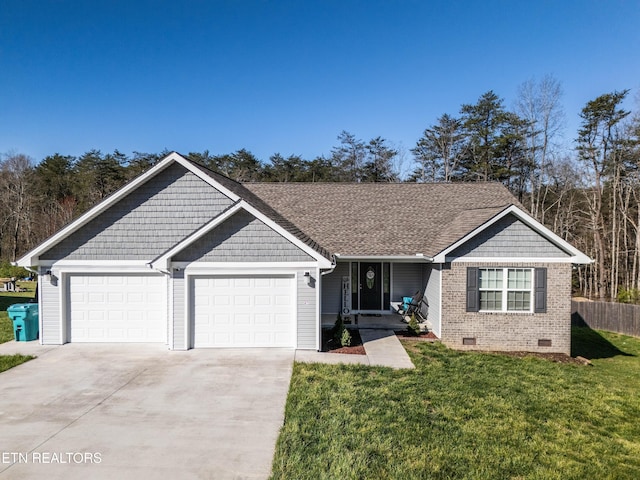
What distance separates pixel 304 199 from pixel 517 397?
11.7 m

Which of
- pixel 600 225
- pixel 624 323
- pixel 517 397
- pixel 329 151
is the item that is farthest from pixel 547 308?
pixel 329 151

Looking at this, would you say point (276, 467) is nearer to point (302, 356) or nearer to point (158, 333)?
point (302, 356)

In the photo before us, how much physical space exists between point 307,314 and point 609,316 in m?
15.4

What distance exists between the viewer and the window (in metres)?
11.1

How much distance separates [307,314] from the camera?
32.6 ft

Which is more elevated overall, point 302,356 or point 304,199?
point 304,199

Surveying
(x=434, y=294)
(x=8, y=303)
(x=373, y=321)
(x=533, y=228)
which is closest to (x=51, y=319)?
(x=373, y=321)

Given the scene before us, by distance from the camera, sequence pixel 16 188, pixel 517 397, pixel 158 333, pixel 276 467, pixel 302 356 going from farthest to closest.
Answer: pixel 16 188, pixel 158 333, pixel 302 356, pixel 517 397, pixel 276 467

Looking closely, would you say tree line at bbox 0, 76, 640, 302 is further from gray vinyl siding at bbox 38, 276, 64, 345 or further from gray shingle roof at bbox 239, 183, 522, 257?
gray vinyl siding at bbox 38, 276, 64, 345

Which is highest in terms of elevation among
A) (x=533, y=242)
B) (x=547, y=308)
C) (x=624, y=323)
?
(x=533, y=242)

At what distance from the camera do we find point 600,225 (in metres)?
27.8

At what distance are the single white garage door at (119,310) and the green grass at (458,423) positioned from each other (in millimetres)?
4911

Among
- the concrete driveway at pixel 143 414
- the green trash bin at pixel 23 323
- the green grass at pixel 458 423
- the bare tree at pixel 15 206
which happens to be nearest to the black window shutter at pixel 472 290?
the green grass at pixel 458 423

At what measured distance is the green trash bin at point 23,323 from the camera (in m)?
10.7
